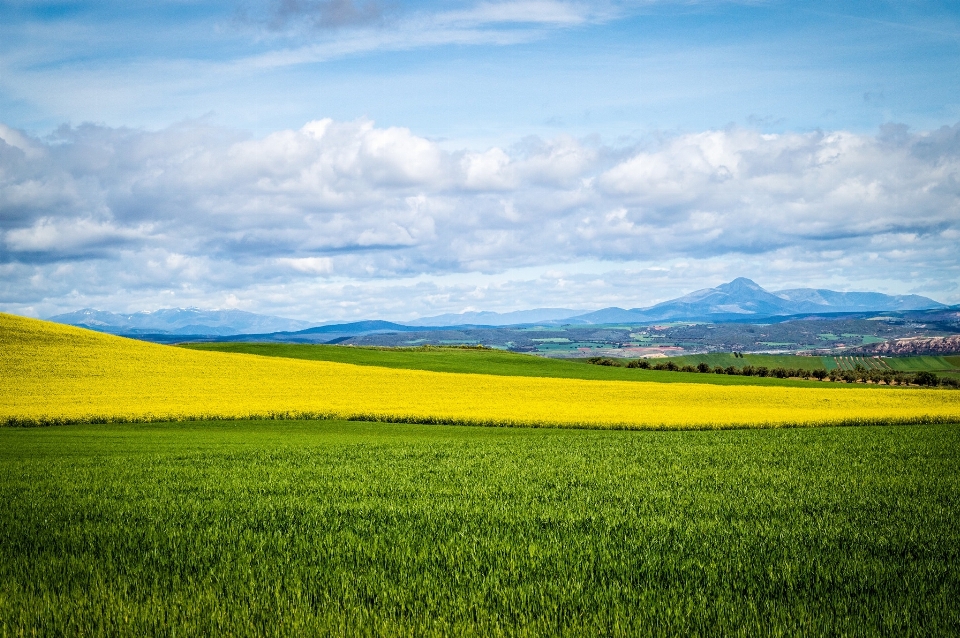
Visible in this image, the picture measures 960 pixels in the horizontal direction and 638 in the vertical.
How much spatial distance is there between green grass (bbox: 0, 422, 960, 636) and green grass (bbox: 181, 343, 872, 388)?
46.6 meters

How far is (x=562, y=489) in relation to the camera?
14461 millimetres

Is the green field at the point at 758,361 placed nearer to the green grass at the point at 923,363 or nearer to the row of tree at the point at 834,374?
the green grass at the point at 923,363

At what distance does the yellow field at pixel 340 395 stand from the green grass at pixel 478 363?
1557 cm

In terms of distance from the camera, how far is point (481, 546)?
32.1ft

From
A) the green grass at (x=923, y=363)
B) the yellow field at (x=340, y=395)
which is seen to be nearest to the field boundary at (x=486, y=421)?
the yellow field at (x=340, y=395)

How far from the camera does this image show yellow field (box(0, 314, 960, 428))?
1242 inches

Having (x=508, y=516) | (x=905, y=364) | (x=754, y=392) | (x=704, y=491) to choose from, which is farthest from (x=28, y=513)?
(x=905, y=364)

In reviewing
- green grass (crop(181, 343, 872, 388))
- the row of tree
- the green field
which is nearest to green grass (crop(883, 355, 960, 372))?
the green field

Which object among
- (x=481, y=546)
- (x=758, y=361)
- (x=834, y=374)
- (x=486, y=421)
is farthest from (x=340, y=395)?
(x=758, y=361)

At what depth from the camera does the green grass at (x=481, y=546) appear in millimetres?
7305

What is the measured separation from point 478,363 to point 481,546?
61477 millimetres

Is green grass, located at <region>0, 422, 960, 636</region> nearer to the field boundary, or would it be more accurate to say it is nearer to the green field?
the field boundary

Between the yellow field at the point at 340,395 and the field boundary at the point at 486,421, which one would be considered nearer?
the field boundary at the point at 486,421

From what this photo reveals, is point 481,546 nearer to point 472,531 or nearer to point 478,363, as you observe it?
point 472,531
